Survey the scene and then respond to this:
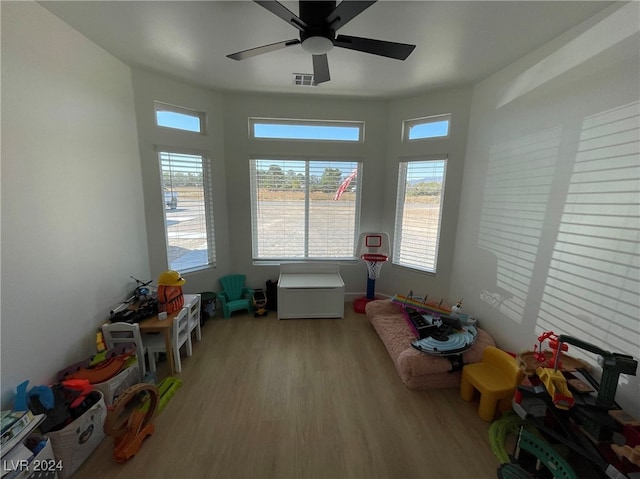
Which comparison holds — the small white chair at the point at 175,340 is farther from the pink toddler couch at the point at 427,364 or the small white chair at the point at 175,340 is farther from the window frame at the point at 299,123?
the window frame at the point at 299,123

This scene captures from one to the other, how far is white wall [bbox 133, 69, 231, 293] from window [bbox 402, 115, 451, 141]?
2.36m

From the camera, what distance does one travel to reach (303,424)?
179cm

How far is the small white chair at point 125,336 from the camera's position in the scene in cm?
202

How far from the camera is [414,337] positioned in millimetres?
2502

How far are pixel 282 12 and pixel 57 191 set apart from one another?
191 centimetres

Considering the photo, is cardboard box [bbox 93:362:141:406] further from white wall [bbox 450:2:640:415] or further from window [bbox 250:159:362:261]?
white wall [bbox 450:2:640:415]

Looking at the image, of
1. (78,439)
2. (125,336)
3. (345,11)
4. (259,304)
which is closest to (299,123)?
(345,11)

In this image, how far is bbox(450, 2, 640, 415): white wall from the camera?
4.81ft

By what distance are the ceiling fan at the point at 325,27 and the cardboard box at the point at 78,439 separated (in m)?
2.48

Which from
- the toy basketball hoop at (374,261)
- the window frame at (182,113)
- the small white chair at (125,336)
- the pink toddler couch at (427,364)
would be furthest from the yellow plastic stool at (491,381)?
the window frame at (182,113)

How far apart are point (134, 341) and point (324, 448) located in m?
1.71

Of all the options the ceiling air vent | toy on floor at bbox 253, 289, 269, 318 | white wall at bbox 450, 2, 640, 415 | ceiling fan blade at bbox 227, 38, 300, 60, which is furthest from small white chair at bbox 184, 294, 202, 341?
white wall at bbox 450, 2, 640, 415

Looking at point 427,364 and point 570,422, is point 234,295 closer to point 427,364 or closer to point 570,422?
point 427,364

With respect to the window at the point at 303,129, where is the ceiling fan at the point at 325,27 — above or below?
above
